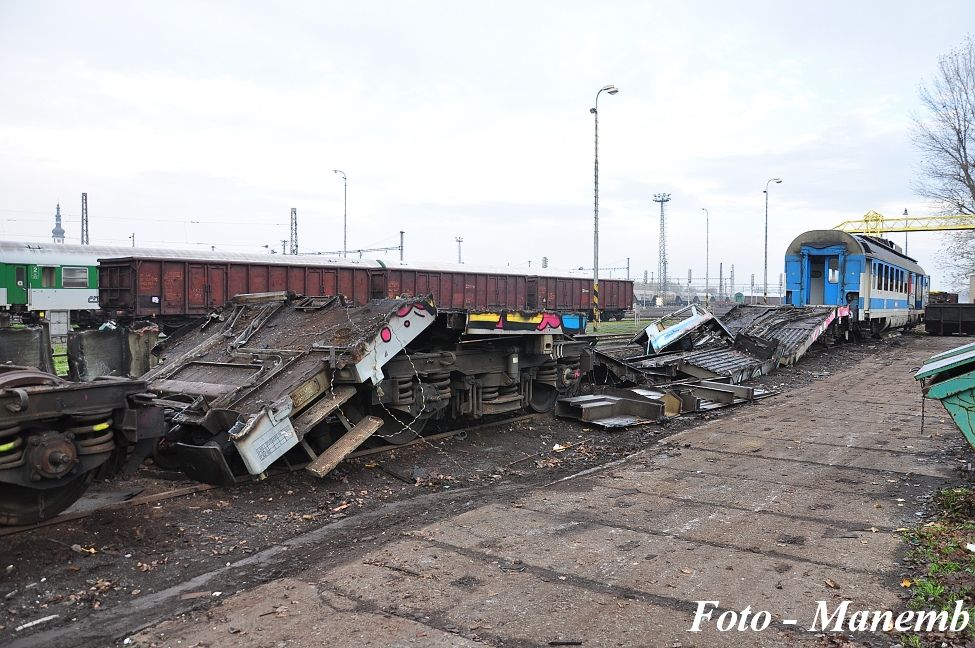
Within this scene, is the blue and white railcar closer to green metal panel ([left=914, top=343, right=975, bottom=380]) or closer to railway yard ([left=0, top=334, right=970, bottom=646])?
railway yard ([left=0, top=334, right=970, bottom=646])

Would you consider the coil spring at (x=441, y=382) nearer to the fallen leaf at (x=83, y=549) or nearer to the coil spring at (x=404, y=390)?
the coil spring at (x=404, y=390)

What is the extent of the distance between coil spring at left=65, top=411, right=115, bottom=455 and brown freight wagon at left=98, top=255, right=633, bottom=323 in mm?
11601

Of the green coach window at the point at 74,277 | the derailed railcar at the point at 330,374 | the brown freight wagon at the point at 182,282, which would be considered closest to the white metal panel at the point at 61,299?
the green coach window at the point at 74,277

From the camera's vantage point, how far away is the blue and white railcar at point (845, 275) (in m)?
21.4

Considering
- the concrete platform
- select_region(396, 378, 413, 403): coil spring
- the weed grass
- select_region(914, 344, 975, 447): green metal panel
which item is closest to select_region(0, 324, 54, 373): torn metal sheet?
the concrete platform

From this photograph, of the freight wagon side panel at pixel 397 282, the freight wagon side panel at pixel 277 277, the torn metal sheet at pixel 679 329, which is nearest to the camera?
the torn metal sheet at pixel 679 329

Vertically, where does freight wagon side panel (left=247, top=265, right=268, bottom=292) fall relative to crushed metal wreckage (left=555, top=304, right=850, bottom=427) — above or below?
above

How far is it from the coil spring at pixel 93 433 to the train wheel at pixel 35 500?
0.26 metres

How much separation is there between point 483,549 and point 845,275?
20.0 m

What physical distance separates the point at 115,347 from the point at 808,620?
301 inches

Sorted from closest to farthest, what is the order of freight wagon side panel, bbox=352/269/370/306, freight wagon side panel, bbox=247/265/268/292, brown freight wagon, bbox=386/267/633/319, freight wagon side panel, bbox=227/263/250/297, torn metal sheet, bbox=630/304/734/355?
torn metal sheet, bbox=630/304/734/355
freight wagon side panel, bbox=227/263/250/297
freight wagon side panel, bbox=247/265/268/292
freight wagon side panel, bbox=352/269/370/306
brown freight wagon, bbox=386/267/633/319

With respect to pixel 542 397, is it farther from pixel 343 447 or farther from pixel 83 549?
pixel 83 549

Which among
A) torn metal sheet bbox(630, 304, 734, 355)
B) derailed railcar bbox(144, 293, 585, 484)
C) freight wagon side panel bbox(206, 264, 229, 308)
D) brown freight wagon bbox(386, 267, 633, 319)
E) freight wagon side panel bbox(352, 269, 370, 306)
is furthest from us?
brown freight wagon bbox(386, 267, 633, 319)

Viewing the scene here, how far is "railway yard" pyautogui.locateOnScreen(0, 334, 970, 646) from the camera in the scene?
3.73 metres
